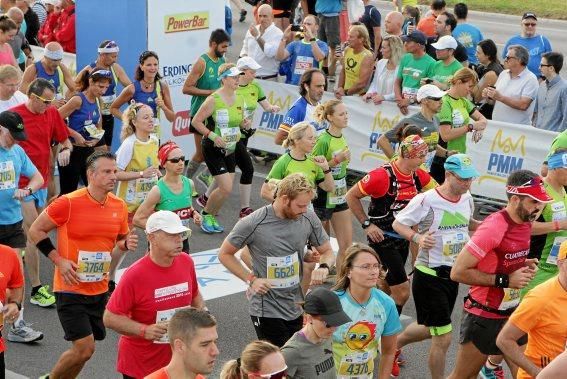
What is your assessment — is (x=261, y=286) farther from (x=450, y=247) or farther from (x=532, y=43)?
(x=532, y=43)

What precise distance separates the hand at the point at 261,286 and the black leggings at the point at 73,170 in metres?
4.83

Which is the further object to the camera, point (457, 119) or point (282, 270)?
point (457, 119)

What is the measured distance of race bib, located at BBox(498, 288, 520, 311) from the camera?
8.26 metres

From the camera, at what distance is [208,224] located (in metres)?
13.3

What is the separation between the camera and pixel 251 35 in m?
17.3

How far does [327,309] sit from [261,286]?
60.0 inches

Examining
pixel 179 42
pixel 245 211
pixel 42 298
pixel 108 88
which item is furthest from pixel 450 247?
pixel 179 42

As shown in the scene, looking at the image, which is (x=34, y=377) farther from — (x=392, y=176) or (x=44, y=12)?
(x=44, y=12)

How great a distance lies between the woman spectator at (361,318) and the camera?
736 cm

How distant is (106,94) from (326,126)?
3792 millimetres

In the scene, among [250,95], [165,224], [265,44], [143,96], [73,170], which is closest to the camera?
[165,224]

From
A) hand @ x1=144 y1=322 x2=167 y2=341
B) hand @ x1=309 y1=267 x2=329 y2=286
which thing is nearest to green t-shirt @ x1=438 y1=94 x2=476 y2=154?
hand @ x1=309 y1=267 x2=329 y2=286

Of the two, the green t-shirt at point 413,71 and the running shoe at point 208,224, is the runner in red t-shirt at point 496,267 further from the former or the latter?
the green t-shirt at point 413,71

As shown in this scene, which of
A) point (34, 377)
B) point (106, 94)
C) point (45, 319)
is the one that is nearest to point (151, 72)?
point (106, 94)
